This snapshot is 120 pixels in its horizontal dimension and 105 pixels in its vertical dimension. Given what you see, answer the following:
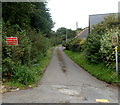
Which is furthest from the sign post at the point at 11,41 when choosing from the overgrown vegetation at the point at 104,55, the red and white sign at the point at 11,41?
the overgrown vegetation at the point at 104,55

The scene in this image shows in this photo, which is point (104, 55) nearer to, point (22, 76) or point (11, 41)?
point (22, 76)

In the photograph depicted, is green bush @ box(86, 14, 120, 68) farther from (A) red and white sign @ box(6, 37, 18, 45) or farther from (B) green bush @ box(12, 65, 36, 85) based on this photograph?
(A) red and white sign @ box(6, 37, 18, 45)

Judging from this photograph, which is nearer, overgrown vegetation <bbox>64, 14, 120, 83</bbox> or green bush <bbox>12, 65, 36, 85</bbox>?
green bush <bbox>12, 65, 36, 85</bbox>

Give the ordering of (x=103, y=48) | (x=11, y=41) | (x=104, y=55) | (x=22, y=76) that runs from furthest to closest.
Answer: (x=104, y=55) < (x=103, y=48) < (x=11, y=41) < (x=22, y=76)

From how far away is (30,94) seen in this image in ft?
16.7

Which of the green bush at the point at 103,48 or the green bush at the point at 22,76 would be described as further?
the green bush at the point at 103,48

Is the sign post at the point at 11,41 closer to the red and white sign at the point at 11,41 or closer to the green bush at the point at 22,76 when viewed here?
the red and white sign at the point at 11,41

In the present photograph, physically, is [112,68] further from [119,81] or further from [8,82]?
[8,82]

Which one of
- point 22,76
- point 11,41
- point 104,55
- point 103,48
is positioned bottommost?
point 22,76

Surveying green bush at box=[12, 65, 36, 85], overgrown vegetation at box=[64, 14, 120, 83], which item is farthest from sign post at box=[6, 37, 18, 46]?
overgrown vegetation at box=[64, 14, 120, 83]

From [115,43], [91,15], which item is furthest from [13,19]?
[91,15]

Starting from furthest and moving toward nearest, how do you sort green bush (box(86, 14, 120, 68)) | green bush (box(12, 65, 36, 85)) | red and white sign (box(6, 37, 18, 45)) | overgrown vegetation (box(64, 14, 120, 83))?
green bush (box(86, 14, 120, 68)), overgrown vegetation (box(64, 14, 120, 83)), red and white sign (box(6, 37, 18, 45)), green bush (box(12, 65, 36, 85))

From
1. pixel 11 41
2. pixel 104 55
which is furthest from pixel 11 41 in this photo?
pixel 104 55

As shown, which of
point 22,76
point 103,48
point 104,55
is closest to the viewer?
point 22,76
